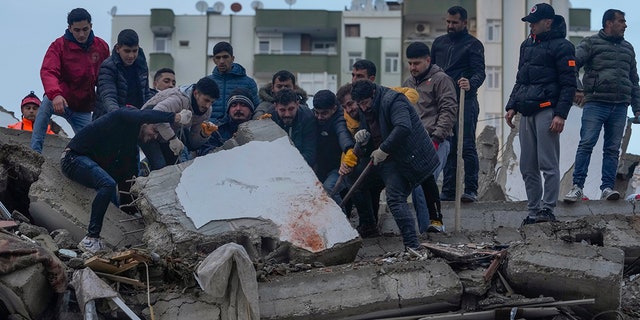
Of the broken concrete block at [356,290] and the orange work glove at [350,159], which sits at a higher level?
the orange work glove at [350,159]

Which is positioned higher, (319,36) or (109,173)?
(319,36)

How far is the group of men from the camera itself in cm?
999

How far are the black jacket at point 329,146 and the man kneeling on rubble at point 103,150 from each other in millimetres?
1504

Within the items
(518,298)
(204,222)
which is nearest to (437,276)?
(518,298)

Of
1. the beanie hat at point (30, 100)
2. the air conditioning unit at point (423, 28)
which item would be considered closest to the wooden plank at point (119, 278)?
the beanie hat at point (30, 100)

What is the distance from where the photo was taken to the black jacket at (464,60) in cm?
1155

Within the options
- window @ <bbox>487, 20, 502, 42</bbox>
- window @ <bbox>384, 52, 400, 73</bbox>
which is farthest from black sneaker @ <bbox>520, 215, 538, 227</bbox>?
window @ <bbox>384, 52, 400, 73</bbox>

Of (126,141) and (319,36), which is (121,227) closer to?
(126,141)

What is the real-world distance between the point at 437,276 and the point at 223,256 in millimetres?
1791

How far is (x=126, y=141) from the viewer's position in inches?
404

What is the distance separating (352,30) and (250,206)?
110 feet

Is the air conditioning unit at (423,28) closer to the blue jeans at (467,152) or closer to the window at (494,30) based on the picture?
the window at (494,30)

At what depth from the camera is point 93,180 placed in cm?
997

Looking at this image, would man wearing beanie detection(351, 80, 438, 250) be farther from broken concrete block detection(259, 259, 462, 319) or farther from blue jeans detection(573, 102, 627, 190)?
blue jeans detection(573, 102, 627, 190)
